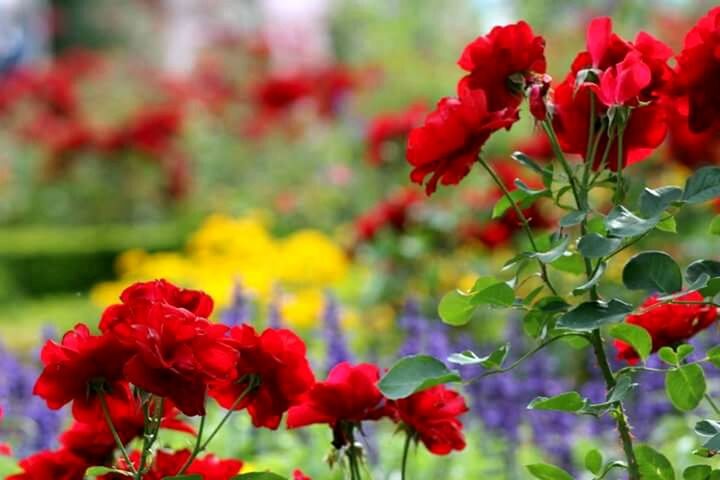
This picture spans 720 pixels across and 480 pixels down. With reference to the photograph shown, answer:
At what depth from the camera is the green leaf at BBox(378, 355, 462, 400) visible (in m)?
Answer: 1.24

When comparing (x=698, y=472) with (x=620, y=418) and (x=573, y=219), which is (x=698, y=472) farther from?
(x=573, y=219)

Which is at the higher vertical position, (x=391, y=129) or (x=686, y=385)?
(x=391, y=129)

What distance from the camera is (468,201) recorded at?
4574 millimetres

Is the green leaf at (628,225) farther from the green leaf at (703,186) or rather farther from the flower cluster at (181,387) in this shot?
the flower cluster at (181,387)

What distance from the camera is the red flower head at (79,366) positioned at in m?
1.24

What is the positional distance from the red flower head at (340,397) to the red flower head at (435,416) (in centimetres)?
4

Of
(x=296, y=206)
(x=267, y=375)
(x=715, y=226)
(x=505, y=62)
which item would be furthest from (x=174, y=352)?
(x=296, y=206)

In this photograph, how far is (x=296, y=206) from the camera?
7.40 metres

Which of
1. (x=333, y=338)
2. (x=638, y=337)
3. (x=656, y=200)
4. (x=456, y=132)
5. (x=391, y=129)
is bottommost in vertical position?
(x=638, y=337)

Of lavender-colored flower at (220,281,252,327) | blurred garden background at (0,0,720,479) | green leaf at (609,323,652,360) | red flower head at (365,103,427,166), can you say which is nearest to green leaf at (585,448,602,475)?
green leaf at (609,323,652,360)

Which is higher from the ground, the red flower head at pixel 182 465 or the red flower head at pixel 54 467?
the red flower head at pixel 54 467

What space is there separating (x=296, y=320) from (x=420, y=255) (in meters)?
0.61

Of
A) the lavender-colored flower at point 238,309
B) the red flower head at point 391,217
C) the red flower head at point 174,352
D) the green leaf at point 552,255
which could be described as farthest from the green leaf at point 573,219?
the red flower head at point 391,217

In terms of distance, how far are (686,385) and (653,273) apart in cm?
12
